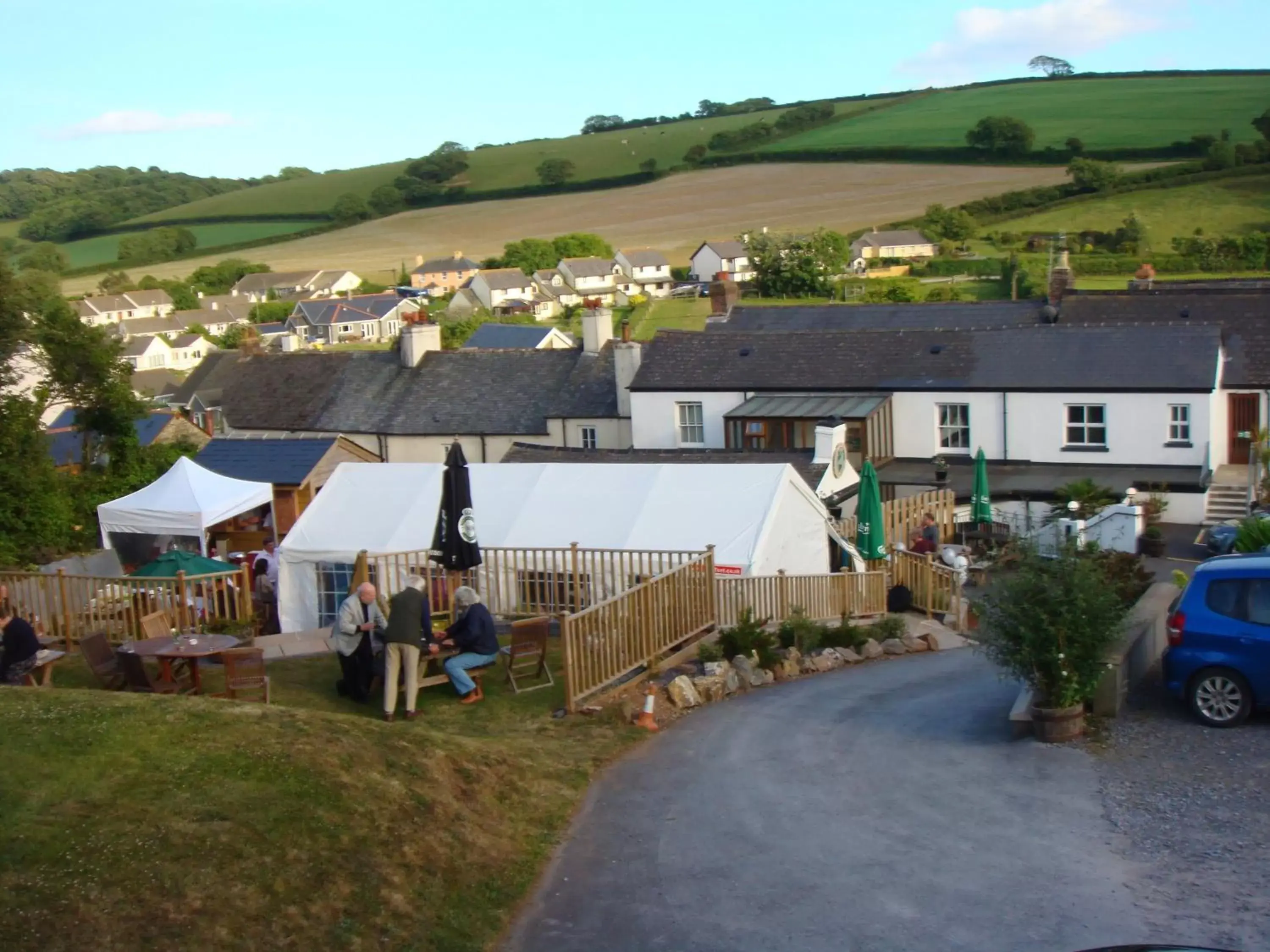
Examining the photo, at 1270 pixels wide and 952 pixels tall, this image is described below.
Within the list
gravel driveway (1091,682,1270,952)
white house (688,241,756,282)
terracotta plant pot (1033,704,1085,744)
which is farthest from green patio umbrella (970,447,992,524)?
white house (688,241,756,282)

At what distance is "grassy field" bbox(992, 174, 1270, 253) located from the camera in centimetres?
8906

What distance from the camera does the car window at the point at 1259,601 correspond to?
475 inches

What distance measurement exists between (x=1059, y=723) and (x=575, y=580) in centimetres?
670

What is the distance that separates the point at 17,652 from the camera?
14047mm

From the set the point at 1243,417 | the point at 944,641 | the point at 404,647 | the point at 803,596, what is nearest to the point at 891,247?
the point at 1243,417

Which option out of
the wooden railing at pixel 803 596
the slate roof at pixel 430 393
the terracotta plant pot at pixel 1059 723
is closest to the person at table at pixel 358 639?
the wooden railing at pixel 803 596

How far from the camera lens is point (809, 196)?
128875mm

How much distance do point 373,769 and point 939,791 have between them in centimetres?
454

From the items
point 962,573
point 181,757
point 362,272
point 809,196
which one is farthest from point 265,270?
point 181,757

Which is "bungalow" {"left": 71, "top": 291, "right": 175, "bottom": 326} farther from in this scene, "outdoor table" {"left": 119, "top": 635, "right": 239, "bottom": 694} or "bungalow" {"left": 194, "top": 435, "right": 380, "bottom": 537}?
"outdoor table" {"left": 119, "top": 635, "right": 239, "bottom": 694}

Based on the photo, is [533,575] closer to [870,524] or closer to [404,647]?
[404,647]

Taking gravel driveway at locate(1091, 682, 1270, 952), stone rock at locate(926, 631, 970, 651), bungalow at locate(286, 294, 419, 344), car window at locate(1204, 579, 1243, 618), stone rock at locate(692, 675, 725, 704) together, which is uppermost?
bungalow at locate(286, 294, 419, 344)

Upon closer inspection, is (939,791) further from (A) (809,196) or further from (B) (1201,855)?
(A) (809,196)

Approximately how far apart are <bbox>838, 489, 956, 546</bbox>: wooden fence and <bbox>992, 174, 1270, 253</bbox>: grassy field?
61.0m
